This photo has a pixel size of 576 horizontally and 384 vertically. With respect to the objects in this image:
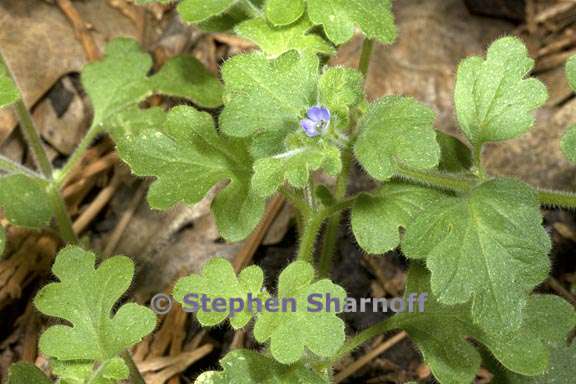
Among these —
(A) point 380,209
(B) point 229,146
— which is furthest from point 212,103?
(A) point 380,209

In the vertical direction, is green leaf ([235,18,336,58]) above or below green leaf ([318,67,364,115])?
below

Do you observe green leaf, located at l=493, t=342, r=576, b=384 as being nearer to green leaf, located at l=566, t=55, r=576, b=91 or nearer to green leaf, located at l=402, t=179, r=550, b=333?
green leaf, located at l=402, t=179, r=550, b=333

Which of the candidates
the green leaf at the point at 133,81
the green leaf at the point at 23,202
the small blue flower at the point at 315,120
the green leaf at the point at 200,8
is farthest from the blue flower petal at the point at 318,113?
the green leaf at the point at 23,202

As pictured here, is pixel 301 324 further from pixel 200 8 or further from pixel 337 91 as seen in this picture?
pixel 200 8

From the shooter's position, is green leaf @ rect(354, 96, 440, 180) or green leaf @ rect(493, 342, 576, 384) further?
green leaf @ rect(493, 342, 576, 384)

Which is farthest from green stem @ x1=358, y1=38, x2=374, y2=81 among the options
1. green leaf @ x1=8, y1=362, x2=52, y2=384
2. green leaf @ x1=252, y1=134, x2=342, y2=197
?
green leaf @ x1=8, y1=362, x2=52, y2=384
